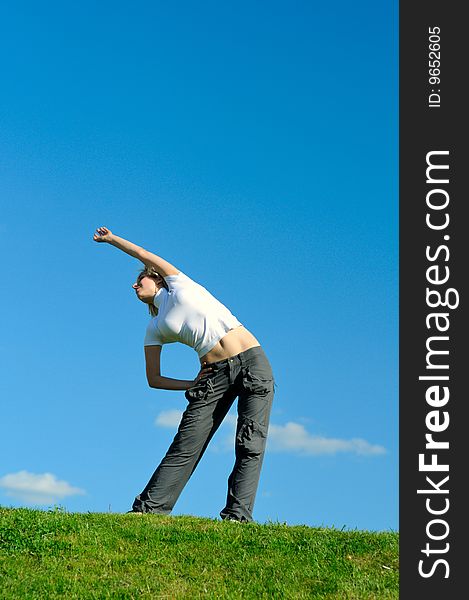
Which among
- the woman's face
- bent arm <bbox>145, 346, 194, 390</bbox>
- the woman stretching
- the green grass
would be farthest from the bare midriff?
the green grass

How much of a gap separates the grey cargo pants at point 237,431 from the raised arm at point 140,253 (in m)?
1.29

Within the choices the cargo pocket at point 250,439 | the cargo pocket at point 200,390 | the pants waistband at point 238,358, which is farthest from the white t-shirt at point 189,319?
the cargo pocket at point 250,439

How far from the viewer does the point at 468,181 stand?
8773 mm

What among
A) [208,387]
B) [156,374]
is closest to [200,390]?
[208,387]

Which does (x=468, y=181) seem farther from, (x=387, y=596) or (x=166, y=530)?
(x=166, y=530)

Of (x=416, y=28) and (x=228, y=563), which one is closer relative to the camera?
(x=228, y=563)

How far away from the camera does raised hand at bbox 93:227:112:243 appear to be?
10.5 meters

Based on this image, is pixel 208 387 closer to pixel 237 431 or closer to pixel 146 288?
pixel 237 431

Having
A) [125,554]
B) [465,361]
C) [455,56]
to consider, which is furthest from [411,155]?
[125,554]

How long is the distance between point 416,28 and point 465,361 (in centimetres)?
369

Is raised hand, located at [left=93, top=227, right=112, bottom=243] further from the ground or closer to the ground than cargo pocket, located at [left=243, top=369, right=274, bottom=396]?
further from the ground

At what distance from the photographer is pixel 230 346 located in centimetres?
1008

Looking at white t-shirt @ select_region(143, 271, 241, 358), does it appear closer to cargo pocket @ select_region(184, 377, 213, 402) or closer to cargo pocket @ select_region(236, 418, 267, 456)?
cargo pocket @ select_region(184, 377, 213, 402)

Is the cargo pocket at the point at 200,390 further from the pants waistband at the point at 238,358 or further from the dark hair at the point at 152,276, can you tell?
the dark hair at the point at 152,276
